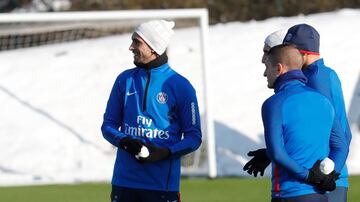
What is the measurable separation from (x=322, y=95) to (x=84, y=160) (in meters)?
11.8

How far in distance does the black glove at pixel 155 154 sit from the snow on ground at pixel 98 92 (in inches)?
360

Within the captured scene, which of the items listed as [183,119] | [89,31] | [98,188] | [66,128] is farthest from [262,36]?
[183,119]

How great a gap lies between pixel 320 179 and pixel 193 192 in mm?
7772

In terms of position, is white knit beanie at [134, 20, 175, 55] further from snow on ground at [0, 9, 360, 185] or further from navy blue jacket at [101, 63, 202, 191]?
snow on ground at [0, 9, 360, 185]

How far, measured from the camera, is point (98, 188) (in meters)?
14.3

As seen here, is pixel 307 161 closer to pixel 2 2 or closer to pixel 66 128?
pixel 66 128

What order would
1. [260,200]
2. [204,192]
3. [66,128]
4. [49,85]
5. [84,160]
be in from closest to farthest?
[260,200]
[204,192]
[84,160]
[66,128]
[49,85]

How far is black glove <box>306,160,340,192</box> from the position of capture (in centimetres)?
568

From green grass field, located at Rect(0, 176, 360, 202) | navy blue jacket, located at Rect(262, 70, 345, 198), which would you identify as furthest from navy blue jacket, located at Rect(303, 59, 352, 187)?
green grass field, located at Rect(0, 176, 360, 202)

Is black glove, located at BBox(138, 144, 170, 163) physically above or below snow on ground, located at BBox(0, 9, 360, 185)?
above

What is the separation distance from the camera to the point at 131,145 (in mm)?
6465

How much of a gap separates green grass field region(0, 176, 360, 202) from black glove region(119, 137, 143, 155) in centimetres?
589

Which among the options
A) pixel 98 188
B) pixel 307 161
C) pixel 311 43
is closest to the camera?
pixel 307 161

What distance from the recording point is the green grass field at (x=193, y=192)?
12656mm
